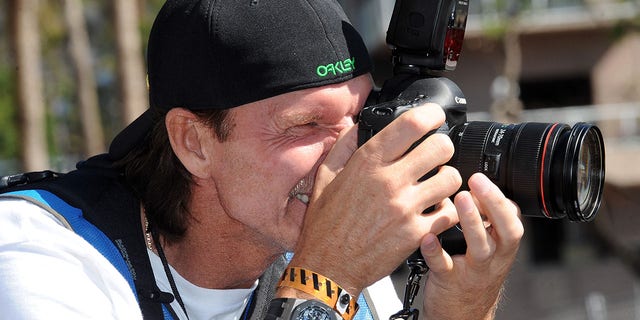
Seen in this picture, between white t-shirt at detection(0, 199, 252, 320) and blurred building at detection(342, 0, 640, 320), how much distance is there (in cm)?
1401

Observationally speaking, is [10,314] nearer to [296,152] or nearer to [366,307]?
[296,152]

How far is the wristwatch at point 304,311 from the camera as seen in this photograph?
242 cm

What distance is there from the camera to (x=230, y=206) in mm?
2797

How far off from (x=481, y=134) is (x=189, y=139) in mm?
774

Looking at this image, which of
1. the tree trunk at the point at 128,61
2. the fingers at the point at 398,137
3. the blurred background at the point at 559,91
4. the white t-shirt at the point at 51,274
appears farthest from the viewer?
the blurred background at the point at 559,91

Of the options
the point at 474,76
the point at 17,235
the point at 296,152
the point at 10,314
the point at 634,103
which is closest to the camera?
the point at 10,314

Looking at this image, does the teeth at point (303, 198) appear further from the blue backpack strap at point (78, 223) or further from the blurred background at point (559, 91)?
the blurred background at point (559, 91)

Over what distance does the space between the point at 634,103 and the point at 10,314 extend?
17044mm

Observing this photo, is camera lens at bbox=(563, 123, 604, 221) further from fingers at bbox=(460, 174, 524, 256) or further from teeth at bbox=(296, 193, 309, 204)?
teeth at bbox=(296, 193, 309, 204)

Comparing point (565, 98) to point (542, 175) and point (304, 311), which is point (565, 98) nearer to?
point (542, 175)

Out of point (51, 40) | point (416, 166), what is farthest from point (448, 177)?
point (51, 40)

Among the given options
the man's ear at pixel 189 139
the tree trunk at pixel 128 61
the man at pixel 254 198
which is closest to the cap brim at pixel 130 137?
the man at pixel 254 198

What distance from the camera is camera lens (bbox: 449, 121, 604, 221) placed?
2582mm

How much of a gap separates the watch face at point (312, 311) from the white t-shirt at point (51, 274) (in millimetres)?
373
